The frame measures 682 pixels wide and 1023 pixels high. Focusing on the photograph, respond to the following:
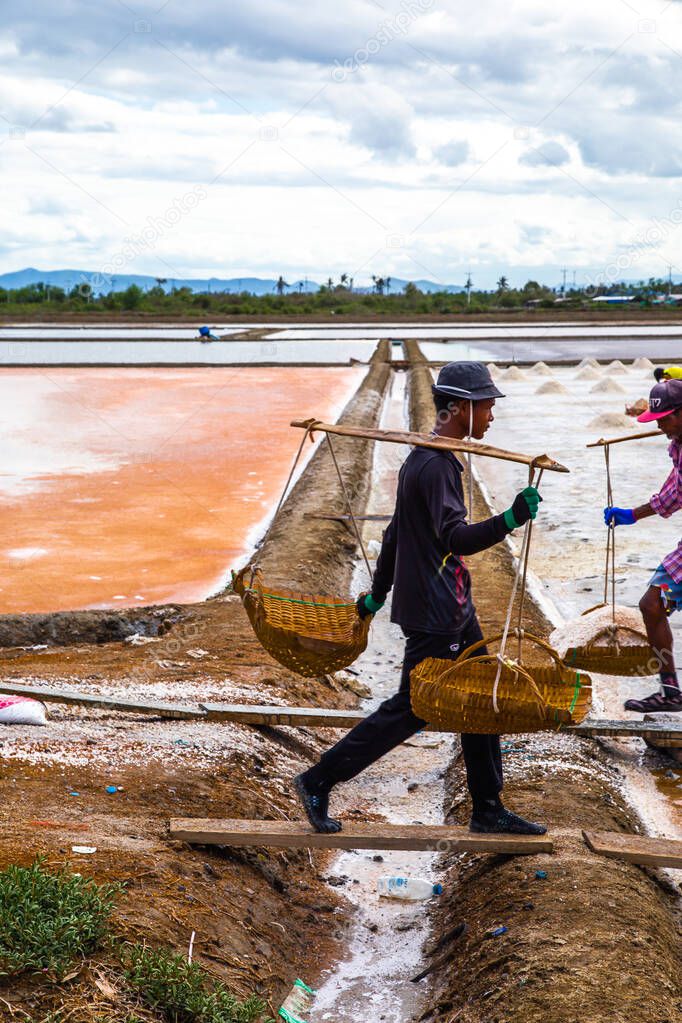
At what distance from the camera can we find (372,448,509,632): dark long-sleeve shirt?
3188 millimetres

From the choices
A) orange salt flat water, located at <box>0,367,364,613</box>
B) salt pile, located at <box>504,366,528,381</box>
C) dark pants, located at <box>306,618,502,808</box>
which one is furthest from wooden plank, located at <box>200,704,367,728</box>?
salt pile, located at <box>504,366,528,381</box>

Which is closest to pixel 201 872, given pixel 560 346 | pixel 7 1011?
pixel 7 1011

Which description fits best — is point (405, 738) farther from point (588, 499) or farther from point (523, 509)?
point (588, 499)

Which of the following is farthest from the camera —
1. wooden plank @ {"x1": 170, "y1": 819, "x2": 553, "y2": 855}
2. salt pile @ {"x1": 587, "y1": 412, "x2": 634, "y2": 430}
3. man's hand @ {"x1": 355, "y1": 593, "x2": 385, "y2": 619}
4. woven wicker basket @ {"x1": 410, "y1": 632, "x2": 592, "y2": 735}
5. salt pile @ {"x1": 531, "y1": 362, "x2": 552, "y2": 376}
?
salt pile @ {"x1": 531, "y1": 362, "x2": 552, "y2": 376}

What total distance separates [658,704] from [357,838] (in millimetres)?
1983

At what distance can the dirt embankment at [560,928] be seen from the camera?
2750 mm

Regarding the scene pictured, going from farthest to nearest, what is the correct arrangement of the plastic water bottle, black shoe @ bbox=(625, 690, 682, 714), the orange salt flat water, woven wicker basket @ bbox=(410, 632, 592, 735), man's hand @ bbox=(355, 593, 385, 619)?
the orange salt flat water → black shoe @ bbox=(625, 690, 682, 714) → the plastic water bottle → man's hand @ bbox=(355, 593, 385, 619) → woven wicker basket @ bbox=(410, 632, 592, 735)

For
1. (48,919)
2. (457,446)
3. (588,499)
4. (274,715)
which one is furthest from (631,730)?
(588,499)

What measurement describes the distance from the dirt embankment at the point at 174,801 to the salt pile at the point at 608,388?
14298 mm

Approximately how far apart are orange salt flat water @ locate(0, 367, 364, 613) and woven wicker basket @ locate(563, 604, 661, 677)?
128 inches

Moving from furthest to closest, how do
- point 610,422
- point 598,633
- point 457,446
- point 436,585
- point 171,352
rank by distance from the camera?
1. point 171,352
2. point 610,422
3. point 598,633
4. point 436,585
5. point 457,446

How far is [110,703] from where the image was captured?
457 cm

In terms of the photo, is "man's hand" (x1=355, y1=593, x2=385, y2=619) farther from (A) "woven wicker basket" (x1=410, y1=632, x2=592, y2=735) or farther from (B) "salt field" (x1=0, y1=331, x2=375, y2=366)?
(B) "salt field" (x1=0, y1=331, x2=375, y2=366)

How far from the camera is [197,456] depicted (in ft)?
44.0
